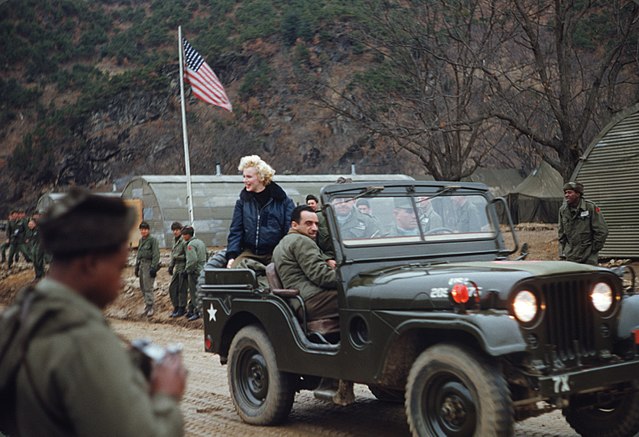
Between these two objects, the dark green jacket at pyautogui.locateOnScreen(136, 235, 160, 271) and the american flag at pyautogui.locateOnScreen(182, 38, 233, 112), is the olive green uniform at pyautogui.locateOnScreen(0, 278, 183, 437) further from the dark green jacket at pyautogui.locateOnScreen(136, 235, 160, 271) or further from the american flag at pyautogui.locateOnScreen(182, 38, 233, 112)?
the american flag at pyautogui.locateOnScreen(182, 38, 233, 112)

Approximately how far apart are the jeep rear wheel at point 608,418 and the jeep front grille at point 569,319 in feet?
1.82

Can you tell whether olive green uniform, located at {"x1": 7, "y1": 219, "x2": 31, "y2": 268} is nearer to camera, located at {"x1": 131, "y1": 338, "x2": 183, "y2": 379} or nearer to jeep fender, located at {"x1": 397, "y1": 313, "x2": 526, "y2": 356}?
jeep fender, located at {"x1": 397, "y1": 313, "x2": 526, "y2": 356}

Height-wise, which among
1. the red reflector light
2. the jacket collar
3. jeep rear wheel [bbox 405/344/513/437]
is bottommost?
jeep rear wheel [bbox 405/344/513/437]

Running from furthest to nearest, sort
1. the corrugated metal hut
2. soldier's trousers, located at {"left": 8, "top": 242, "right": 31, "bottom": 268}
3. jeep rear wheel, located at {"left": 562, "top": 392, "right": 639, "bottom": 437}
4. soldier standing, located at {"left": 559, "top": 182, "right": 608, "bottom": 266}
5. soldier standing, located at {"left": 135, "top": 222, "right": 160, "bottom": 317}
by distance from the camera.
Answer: soldier's trousers, located at {"left": 8, "top": 242, "right": 31, "bottom": 268} → the corrugated metal hut → soldier standing, located at {"left": 135, "top": 222, "right": 160, "bottom": 317} → soldier standing, located at {"left": 559, "top": 182, "right": 608, "bottom": 266} → jeep rear wheel, located at {"left": 562, "top": 392, "right": 639, "bottom": 437}

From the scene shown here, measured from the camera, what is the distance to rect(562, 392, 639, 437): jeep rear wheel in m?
6.00

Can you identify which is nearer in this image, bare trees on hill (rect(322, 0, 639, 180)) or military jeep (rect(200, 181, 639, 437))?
military jeep (rect(200, 181, 639, 437))

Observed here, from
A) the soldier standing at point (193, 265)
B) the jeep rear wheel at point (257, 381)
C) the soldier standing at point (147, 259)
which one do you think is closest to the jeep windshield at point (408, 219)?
the jeep rear wheel at point (257, 381)

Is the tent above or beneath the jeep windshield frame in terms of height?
above

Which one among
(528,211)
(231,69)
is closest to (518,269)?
(528,211)

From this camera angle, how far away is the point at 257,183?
8.45m

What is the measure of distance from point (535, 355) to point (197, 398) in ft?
14.0

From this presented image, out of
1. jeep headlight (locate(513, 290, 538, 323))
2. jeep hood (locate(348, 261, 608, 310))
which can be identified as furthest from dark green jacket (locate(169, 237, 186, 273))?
jeep headlight (locate(513, 290, 538, 323))

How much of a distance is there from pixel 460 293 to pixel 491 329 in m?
0.41

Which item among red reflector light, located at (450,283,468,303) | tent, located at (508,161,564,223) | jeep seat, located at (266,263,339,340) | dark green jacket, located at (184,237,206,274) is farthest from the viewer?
tent, located at (508,161,564,223)
